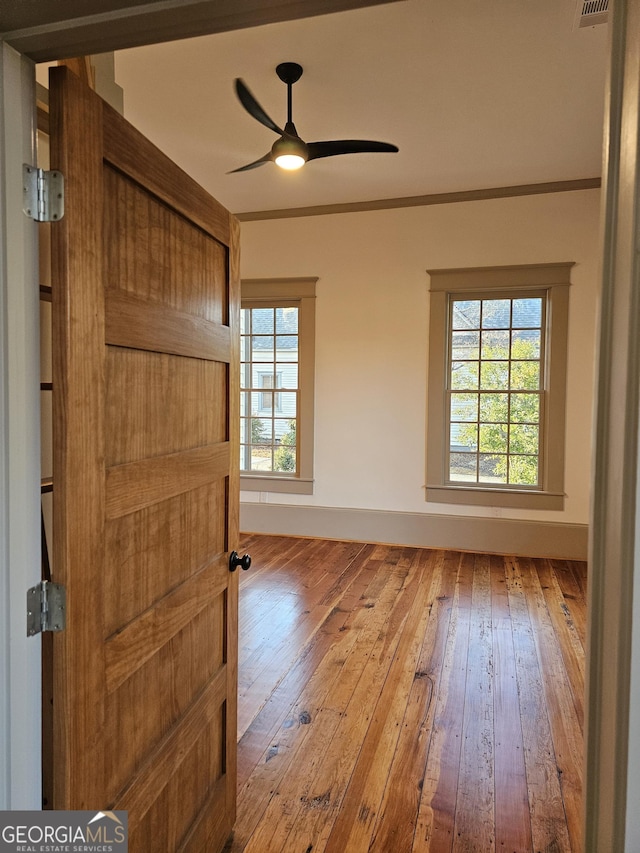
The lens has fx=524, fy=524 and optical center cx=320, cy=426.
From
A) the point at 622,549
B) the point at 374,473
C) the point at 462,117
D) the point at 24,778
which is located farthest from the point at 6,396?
the point at 374,473

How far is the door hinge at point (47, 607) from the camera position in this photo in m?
0.99

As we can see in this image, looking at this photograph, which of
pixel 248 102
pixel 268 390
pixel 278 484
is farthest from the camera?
pixel 268 390

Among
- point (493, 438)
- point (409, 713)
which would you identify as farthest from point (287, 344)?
point (409, 713)

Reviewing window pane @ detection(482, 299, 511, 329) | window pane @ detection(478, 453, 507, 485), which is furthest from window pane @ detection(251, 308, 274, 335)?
window pane @ detection(478, 453, 507, 485)

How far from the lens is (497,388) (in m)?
5.04

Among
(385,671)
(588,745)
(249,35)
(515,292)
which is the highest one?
(249,35)

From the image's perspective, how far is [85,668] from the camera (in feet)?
3.40

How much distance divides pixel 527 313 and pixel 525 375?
0.58 metres

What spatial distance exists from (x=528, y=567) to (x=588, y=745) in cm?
410

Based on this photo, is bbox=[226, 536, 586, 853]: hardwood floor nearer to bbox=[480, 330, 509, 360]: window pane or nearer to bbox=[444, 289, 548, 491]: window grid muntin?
bbox=[444, 289, 548, 491]: window grid muntin

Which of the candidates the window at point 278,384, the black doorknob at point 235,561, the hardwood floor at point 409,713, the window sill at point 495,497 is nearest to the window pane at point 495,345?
the window sill at point 495,497

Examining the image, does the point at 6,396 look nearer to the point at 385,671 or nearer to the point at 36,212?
the point at 36,212

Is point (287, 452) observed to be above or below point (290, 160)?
below

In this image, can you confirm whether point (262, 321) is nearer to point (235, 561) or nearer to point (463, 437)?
point (463, 437)
